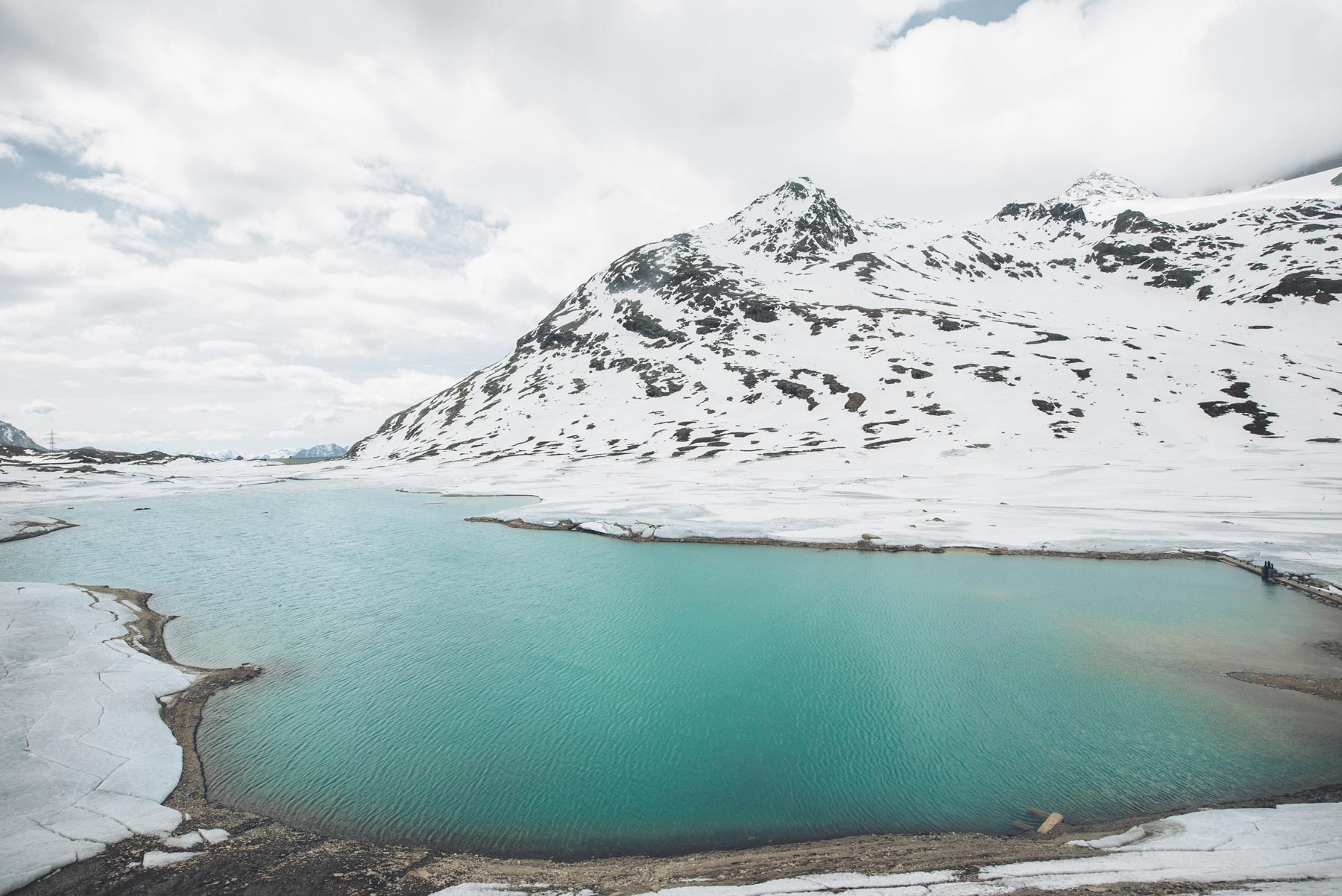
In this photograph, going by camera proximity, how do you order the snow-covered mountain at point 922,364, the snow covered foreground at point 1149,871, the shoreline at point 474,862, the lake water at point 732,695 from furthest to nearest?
1. the snow-covered mountain at point 922,364
2. the lake water at point 732,695
3. the shoreline at point 474,862
4. the snow covered foreground at point 1149,871

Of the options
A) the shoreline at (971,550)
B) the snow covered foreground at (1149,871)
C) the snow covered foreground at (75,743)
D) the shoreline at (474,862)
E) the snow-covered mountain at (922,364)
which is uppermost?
the snow-covered mountain at (922,364)

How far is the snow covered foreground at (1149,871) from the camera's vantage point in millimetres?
9039

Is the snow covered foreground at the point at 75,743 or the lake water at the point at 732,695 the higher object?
the snow covered foreground at the point at 75,743

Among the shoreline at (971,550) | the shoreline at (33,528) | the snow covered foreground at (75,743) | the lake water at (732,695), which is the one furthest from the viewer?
the shoreline at (33,528)

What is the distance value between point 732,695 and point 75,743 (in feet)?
56.9

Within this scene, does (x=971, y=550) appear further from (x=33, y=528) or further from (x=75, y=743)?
(x=33, y=528)

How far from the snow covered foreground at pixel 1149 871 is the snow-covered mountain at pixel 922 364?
66582 millimetres

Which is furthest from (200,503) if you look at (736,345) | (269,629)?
(736,345)

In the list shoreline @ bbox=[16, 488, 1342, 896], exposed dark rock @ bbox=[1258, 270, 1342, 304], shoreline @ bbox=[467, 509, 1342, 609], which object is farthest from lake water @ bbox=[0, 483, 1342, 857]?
exposed dark rock @ bbox=[1258, 270, 1342, 304]

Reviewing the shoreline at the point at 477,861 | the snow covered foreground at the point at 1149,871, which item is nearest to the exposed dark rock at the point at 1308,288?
the shoreline at the point at 477,861

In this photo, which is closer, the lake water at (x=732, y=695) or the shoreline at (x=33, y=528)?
the lake water at (x=732, y=695)

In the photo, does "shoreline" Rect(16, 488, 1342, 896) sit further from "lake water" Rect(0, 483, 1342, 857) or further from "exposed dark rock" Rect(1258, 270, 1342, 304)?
"exposed dark rock" Rect(1258, 270, 1342, 304)

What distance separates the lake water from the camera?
1249cm

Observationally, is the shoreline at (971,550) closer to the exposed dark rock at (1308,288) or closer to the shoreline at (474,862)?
the shoreline at (474,862)
